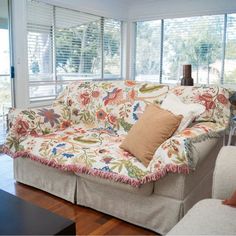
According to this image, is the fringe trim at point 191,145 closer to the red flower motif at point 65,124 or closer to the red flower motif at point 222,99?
the red flower motif at point 222,99

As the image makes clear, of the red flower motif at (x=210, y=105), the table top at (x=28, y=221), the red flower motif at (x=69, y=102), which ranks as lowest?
the table top at (x=28, y=221)

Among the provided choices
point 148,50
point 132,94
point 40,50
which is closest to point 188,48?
point 148,50

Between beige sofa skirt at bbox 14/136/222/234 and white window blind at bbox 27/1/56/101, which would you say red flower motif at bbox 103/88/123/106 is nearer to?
beige sofa skirt at bbox 14/136/222/234

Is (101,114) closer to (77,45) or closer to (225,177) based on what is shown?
(225,177)

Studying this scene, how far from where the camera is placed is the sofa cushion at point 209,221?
106 centimetres

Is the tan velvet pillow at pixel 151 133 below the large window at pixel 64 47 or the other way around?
below

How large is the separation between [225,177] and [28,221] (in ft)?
2.89

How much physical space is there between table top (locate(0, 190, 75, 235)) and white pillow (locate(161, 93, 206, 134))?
1.12 m

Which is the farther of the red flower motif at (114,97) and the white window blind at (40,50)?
the white window blind at (40,50)

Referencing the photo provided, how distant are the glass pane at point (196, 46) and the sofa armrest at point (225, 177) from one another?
133 inches

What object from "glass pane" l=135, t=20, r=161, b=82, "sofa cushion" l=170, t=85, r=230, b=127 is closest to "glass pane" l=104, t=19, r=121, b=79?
"glass pane" l=135, t=20, r=161, b=82

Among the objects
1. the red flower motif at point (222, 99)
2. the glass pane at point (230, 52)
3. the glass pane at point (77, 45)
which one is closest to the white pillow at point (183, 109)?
the red flower motif at point (222, 99)

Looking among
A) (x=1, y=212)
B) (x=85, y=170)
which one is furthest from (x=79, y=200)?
(x=1, y=212)

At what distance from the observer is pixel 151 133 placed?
6.23 ft
